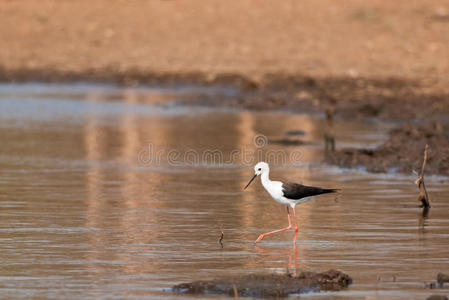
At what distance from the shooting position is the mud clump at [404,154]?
44.3 ft

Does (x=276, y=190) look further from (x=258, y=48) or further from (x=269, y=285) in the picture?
(x=258, y=48)

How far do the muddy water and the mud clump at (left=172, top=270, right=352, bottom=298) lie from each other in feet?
0.47

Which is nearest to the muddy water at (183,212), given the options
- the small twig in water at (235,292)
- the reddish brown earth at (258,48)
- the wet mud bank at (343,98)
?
the small twig in water at (235,292)

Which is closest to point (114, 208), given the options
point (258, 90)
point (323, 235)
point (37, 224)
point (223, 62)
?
point (37, 224)

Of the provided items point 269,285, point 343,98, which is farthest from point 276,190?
point 343,98

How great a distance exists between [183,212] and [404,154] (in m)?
4.51

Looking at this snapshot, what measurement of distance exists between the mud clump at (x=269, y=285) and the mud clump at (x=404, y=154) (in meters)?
6.07

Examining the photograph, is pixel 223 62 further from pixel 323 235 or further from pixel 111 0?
pixel 323 235

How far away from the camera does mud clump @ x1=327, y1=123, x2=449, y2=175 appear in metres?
13.5

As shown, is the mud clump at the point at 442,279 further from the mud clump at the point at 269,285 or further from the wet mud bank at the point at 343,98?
the wet mud bank at the point at 343,98

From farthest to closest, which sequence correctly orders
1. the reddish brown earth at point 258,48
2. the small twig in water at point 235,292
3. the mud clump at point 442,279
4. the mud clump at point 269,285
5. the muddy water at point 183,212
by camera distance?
the reddish brown earth at point 258,48 → the muddy water at point 183,212 → the mud clump at point 442,279 → the mud clump at point 269,285 → the small twig in water at point 235,292

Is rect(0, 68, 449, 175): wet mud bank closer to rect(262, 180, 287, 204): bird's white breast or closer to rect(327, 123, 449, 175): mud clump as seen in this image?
rect(327, 123, 449, 175): mud clump

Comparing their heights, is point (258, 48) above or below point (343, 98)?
above

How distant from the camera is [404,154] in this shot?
1410 cm
